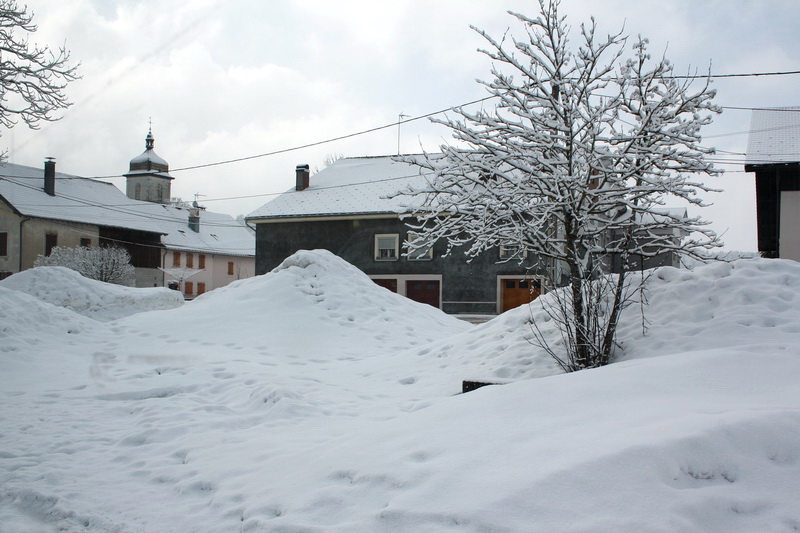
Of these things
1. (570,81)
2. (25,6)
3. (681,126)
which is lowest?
(681,126)

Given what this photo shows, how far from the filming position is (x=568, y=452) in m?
3.46

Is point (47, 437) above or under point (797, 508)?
under

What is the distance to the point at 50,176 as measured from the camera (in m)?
41.3

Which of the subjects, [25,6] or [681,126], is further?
[25,6]

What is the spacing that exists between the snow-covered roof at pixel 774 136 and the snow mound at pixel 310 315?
878 centimetres

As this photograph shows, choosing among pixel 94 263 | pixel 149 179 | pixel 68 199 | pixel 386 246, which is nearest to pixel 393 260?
pixel 386 246

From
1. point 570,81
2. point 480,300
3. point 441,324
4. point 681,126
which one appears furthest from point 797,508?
point 480,300

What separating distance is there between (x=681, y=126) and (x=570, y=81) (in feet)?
4.43

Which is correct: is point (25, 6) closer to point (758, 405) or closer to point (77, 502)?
point (77, 502)

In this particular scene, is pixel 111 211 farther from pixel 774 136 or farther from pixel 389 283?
pixel 774 136

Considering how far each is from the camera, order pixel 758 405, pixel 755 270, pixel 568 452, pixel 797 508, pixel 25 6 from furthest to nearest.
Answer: pixel 25 6 < pixel 755 270 < pixel 758 405 < pixel 568 452 < pixel 797 508

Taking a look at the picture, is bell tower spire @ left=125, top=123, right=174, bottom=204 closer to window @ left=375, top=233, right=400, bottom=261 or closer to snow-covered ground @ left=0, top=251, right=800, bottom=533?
window @ left=375, top=233, right=400, bottom=261

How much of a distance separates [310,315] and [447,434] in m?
9.90

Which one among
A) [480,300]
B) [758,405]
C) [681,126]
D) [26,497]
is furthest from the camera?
[480,300]
